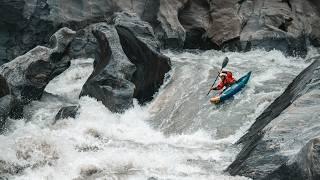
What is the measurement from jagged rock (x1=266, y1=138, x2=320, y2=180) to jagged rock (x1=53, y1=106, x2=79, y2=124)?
19.6ft

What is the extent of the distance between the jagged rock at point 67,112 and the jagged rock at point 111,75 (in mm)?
1020

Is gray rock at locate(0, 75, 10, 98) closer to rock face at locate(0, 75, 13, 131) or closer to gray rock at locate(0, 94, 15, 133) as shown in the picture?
rock face at locate(0, 75, 13, 131)

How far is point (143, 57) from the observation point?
14062mm

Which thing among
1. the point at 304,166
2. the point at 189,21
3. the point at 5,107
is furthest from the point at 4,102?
the point at 189,21

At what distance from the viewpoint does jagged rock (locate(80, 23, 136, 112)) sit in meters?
12.7

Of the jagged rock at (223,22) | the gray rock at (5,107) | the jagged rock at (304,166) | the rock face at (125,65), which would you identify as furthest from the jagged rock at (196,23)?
the jagged rock at (304,166)

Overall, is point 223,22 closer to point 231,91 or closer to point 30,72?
point 231,91

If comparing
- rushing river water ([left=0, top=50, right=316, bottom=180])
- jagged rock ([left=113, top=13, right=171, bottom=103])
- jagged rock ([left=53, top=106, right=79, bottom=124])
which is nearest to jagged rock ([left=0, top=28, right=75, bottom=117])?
rushing river water ([left=0, top=50, right=316, bottom=180])

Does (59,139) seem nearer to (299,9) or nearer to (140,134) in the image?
(140,134)

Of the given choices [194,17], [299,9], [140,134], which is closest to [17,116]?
[140,134]

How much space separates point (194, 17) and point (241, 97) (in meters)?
8.03

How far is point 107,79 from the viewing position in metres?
13.1

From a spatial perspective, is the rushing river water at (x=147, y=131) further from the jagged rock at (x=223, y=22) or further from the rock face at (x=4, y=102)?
the jagged rock at (x=223, y=22)

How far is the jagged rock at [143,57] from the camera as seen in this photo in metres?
13.8
